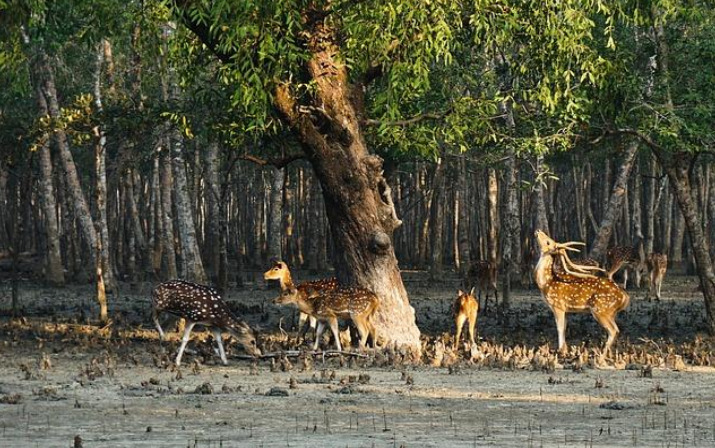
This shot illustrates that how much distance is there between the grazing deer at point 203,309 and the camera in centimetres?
1941

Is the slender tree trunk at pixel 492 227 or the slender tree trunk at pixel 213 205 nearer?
the slender tree trunk at pixel 492 227

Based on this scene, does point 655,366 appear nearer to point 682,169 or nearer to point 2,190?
point 682,169

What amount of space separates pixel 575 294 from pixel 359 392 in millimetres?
6163

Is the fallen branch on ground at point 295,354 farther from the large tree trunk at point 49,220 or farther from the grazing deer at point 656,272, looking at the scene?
the large tree trunk at point 49,220

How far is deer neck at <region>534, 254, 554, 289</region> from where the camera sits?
21594mm

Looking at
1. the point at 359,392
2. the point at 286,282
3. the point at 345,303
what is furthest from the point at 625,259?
the point at 359,392

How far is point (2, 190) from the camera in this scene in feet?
168

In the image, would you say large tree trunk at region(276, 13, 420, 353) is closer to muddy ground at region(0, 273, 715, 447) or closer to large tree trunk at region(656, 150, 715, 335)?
muddy ground at region(0, 273, 715, 447)

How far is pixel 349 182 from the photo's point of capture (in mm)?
21172

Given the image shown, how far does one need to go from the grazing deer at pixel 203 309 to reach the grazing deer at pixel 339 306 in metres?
1.21

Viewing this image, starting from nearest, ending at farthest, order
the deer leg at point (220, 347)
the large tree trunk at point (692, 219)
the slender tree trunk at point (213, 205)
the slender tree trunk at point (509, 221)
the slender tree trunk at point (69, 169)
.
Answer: the deer leg at point (220, 347)
the large tree trunk at point (692, 219)
the slender tree trunk at point (509, 221)
the slender tree trunk at point (69, 169)
the slender tree trunk at point (213, 205)

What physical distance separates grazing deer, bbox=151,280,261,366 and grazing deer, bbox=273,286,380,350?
121 centimetres

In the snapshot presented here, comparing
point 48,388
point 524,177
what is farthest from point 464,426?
point 524,177

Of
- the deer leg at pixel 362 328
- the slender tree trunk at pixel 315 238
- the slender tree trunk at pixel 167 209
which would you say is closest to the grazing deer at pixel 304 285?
the deer leg at pixel 362 328
